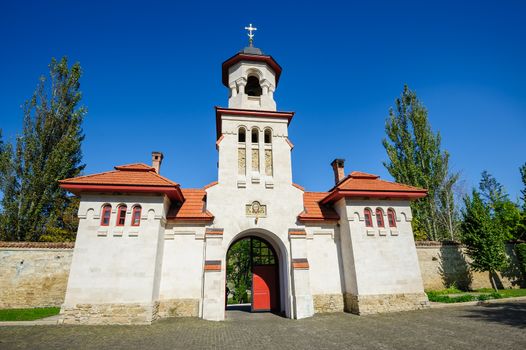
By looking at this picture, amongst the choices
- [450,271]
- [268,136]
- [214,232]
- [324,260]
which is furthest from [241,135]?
[450,271]

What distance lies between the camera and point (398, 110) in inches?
1105

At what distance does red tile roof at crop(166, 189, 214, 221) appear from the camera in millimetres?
13070

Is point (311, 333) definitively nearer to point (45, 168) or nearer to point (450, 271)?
point (450, 271)

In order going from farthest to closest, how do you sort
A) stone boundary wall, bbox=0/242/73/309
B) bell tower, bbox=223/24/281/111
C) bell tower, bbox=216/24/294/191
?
bell tower, bbox=223/24/281/111
bell tower, bbox=216/24/294/191
stone boundary wall, bbox=0/242/73/309

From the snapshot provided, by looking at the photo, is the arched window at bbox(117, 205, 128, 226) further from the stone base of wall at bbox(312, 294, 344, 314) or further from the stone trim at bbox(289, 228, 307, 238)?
the stone base of wall at bbox(312, 294, 344, 314)

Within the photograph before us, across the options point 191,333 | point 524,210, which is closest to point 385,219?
point 191,333

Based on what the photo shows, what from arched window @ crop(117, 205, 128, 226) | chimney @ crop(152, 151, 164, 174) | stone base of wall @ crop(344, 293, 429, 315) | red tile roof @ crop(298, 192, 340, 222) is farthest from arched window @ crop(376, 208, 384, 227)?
chimney @ crop(152, 151, 164, 174)

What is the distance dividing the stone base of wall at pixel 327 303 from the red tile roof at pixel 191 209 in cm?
682

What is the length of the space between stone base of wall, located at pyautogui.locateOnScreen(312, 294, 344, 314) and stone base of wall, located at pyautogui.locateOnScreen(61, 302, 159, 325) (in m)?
7.72

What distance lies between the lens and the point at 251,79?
17312 mm

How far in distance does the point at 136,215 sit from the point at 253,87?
10907 mm

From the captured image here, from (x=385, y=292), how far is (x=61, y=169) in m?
24.5

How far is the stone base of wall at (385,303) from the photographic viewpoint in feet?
39.5

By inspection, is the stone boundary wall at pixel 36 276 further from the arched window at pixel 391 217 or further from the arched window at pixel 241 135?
the arched window at pixel 241 135
